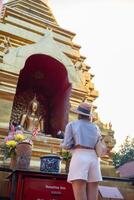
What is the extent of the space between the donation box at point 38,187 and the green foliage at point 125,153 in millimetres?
19323

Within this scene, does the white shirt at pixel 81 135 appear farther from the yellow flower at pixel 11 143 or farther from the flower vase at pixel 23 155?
the yellow flower at pixel 11 143

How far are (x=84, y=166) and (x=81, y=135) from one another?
1.33 ft

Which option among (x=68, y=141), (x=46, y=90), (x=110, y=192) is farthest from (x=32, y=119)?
(x=68, y=141)

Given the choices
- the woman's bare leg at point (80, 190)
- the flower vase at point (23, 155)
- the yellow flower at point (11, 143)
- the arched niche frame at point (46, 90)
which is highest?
the arched niche frame at point (46, 90)

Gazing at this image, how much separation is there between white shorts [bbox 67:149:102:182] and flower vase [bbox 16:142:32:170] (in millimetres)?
1476

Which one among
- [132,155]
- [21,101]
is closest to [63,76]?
[21,101]

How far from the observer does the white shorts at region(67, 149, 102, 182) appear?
3.72 meters

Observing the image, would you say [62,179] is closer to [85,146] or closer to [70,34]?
[85,146]

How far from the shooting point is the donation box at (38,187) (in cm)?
462

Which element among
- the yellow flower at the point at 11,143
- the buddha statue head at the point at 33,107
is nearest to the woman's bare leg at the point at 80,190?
the yellow flower at the point at 11,143

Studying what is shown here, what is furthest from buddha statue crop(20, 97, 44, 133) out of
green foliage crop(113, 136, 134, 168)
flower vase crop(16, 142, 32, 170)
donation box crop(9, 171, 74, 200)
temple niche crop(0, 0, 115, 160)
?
green foliage crop(113, 136, 134, 168)

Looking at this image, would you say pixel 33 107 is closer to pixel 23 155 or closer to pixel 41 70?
pixel 41 70

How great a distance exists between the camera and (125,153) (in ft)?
84.3

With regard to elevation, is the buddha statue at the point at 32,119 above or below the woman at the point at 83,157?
above
